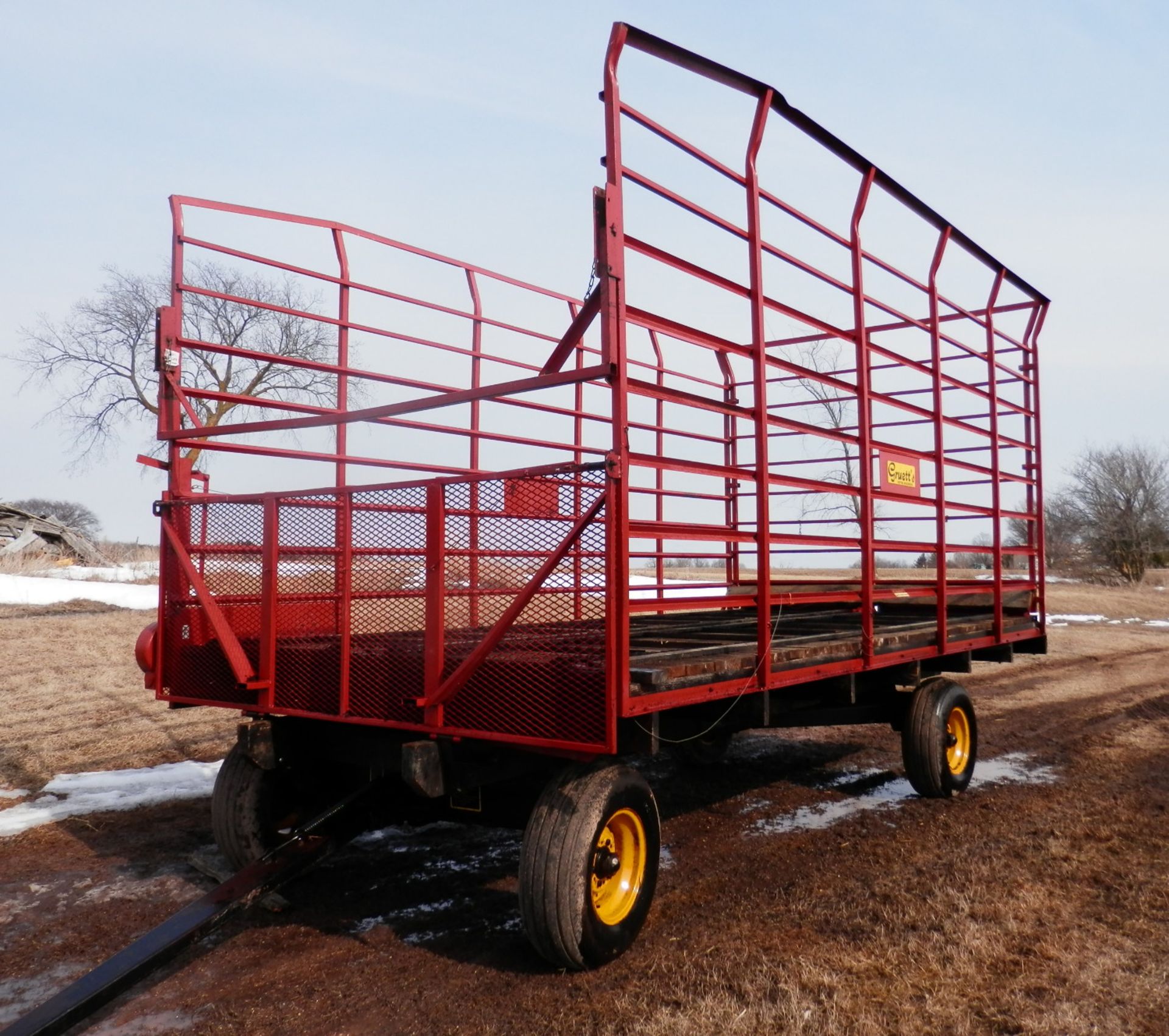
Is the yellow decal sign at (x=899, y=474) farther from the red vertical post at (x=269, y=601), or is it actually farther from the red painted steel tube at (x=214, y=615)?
the red painted steel tube at (x=214, y=615)

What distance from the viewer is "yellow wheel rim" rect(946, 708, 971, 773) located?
20.8 feet

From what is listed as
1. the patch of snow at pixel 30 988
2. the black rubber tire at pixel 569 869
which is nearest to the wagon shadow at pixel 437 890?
the black rubber tire at pixel 569 869

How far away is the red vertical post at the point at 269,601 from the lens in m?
4.15

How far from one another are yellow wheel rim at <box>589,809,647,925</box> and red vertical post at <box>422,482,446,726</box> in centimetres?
79

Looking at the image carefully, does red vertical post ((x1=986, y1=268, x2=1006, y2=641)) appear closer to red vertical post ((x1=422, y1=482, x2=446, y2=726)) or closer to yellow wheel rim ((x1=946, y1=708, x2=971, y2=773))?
yellow wheel rim ((x1=946, y1=708, x2=971, y2=773))

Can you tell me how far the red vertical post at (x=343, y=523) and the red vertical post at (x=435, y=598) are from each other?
0.45 m

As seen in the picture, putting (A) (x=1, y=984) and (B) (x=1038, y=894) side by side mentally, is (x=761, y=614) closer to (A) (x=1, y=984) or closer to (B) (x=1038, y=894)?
(B) (x=1038, y=894)

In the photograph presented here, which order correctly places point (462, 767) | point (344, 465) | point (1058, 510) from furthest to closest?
point (1058, 510) → point (344, 465) → point (462, 767)

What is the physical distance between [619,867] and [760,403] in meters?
2.07

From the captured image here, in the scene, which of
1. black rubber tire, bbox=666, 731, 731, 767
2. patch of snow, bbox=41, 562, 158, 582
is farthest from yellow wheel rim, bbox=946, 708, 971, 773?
patch of snow, bbox=41, 562, 158, 582

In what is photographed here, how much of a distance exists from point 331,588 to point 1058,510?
45.8 m

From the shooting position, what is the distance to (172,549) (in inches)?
176

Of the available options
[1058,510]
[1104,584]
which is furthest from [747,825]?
[1058,510]

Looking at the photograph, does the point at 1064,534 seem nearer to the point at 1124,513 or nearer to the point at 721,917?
the point at 1124,513
